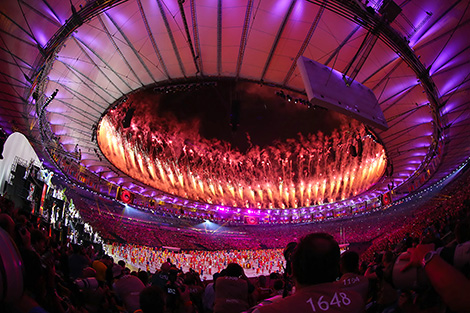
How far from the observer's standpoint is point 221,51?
16719 millimetres

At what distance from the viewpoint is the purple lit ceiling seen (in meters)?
12.5

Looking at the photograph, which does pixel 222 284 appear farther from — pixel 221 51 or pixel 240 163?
pixel 240 163

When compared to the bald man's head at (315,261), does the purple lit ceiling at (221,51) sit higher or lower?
higher

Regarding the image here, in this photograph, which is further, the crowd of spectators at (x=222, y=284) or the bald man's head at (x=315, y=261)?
the bald man's head at (x=315, y=261)

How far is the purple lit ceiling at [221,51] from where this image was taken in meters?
12.5

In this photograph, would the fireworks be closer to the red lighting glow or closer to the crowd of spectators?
the red lighting glow

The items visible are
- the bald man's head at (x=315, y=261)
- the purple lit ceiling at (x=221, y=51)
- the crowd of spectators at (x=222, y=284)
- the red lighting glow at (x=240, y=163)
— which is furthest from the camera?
the red lighting glow at (x=240, y=163)

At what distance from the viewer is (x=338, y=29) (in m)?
14.2

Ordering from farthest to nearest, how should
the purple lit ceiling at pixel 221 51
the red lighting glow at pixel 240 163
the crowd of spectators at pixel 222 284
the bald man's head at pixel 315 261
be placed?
the red lighting glow at pixel 240 163, the purple lit ceiling at pixel 221 51, the bald man's head at pixel 315 261, the crowd of spectators at pixel 222 284

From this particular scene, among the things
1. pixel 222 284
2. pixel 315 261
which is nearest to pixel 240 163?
pixel 222 284

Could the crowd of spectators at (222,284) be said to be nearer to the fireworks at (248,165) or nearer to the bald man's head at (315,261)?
the bald man's head at (315,261)

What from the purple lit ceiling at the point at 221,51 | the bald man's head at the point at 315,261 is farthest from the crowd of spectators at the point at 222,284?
the purple lit ceiling at the point at 221,51

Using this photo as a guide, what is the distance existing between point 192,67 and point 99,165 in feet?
55.0

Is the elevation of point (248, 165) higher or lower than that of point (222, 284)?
higher
